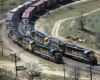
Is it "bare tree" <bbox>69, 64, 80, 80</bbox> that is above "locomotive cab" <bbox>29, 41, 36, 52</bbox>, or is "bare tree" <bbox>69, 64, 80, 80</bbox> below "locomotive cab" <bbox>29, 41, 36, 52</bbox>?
below

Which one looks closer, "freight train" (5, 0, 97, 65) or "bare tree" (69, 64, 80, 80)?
"bare tree" (69, 64, 80, 80)

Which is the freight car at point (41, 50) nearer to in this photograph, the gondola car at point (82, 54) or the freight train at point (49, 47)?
the freight train at point (49, 47)

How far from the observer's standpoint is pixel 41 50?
193 feet

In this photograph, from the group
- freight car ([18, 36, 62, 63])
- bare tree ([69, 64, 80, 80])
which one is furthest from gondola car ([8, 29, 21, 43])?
bare tree ([69, 64, 80, 80])

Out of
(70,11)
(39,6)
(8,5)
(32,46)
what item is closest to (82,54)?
(32,46)

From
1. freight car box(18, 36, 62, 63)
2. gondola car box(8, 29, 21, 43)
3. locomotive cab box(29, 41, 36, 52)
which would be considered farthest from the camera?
gondola car box(8, 29, 21, 43)

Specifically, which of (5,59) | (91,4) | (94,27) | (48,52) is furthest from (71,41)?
(91,4)

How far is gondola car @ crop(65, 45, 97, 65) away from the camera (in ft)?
174

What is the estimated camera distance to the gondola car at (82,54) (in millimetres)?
53000

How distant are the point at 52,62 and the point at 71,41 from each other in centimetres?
1874

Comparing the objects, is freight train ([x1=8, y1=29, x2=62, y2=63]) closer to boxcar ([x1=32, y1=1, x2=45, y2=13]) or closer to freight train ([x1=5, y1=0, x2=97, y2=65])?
freight train ([x1=5, y1=0, x2=97, y2=65])

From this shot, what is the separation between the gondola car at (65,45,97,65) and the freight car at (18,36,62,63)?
3099 mm

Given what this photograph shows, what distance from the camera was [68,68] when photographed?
171 feet

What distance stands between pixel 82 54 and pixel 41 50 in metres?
11.1
